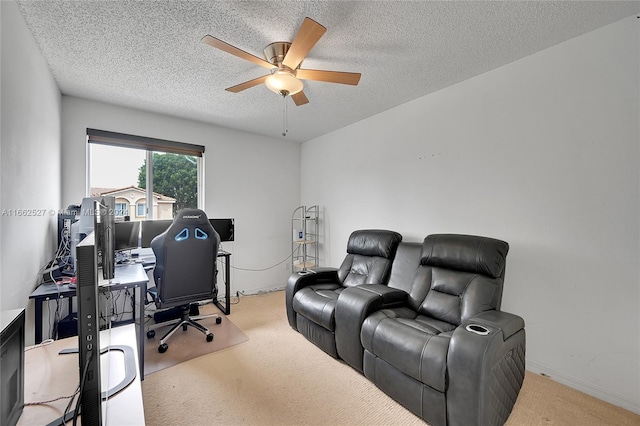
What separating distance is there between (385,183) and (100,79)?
3.20 metres

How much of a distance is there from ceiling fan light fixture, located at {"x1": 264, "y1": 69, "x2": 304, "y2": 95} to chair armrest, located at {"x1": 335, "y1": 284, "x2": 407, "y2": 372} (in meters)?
1.75

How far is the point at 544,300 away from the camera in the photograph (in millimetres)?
2098

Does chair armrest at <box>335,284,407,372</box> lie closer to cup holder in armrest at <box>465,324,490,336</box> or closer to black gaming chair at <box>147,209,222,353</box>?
cup holder in armrest at <box>465,324,490,336</box>

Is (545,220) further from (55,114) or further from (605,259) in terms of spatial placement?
(55,114)

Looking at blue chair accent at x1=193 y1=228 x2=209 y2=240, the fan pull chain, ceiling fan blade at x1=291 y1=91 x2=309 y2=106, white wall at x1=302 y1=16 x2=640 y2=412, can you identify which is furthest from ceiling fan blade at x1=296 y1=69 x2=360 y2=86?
blue chair accent at x1=193 y1=228 x2=209 y2=240

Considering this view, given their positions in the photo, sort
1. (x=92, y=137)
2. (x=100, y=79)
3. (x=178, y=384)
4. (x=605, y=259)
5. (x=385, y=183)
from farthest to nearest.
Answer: (x=385, y=183)
(x=92, y=137)
(x=100, y=79)
(x=178, y=384)
(x=605, y=259)

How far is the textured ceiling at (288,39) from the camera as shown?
1667mm

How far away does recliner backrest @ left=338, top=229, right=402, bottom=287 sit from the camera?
276 centimetres

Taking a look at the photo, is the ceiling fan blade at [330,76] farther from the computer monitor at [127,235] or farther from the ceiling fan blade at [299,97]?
the computer monitor at [127,235]

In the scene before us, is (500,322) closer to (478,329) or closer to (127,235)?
(478,329)

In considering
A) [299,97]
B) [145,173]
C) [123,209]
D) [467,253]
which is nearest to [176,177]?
[145,173]

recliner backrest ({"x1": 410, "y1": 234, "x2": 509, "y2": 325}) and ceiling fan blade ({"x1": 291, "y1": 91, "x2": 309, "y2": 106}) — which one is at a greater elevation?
ceiling fan blade ({"x1": 291, "y1": 91, "x2": 309, "y2": 106})

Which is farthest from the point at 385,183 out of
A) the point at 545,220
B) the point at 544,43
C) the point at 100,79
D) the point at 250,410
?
the point at 100,79

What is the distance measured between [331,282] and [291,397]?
1.31 meters
